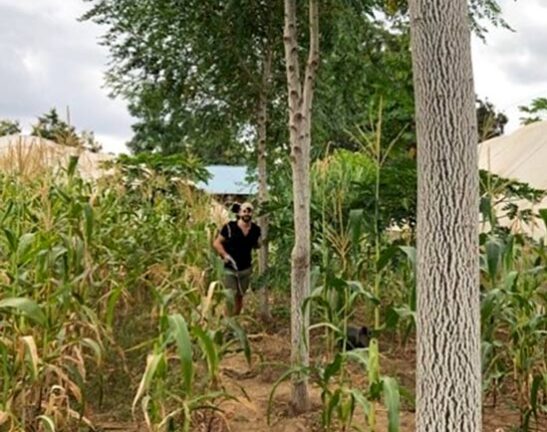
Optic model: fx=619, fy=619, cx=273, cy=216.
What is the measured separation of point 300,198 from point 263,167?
275 centimetres

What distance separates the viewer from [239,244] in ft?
18.8

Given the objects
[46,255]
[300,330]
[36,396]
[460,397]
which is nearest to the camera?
[460,397]

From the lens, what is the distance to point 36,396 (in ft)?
9.01

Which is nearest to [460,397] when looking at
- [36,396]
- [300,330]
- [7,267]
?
[300,330]

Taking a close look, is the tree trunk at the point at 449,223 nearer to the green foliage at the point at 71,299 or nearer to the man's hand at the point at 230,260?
the green foliage at the point at 71,299

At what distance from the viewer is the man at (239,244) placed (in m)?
5.61

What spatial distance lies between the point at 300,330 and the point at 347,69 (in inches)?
127

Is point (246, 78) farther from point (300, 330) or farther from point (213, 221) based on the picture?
point (300, 330)

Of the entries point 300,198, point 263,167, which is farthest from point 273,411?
point 263,167

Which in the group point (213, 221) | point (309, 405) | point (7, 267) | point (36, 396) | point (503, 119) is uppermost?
point (503, 119)

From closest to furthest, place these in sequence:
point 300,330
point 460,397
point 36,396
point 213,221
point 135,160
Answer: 1. point 460,397
2. point 36,396
3. point 300,330
4. point 213,221
5. point 135,160

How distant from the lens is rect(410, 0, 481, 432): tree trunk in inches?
78.2

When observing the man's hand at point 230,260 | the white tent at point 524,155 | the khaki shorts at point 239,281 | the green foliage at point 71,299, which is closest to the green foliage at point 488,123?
the white tent at point 524,155

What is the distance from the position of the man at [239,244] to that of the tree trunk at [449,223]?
359cm
